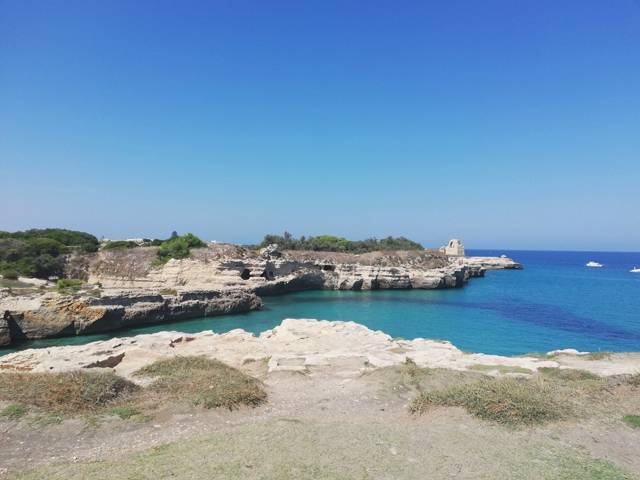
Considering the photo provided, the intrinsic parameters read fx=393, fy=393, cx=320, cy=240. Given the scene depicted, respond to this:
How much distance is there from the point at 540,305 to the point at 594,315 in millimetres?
6018

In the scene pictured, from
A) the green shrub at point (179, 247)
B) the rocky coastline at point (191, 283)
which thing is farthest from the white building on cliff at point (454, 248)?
the green shrub at point (179, 247)

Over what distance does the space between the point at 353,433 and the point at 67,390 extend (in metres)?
6.46

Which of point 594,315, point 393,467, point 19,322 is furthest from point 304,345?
point 594,315

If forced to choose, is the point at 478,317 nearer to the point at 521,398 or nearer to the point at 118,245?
the point at 521,398

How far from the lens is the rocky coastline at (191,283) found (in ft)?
84.3

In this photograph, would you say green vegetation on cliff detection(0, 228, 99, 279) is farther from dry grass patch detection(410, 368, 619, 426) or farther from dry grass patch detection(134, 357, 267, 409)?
dry grass patch detection(410, 368, 619, 426)

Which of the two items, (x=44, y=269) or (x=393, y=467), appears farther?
(x=44, y=269)

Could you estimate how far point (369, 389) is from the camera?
1029cm

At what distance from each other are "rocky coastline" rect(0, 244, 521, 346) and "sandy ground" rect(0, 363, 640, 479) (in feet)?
70.3

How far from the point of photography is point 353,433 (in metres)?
7.57

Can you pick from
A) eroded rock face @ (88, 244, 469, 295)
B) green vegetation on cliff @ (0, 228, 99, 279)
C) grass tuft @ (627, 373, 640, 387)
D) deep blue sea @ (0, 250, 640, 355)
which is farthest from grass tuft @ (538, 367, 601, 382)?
green vegetation on cliff @ (0, 228, 99, 279)

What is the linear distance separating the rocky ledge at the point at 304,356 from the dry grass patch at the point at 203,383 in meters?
0.97

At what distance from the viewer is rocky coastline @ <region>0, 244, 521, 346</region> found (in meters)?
25.7

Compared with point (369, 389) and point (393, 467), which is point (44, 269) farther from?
point (393, 467)
